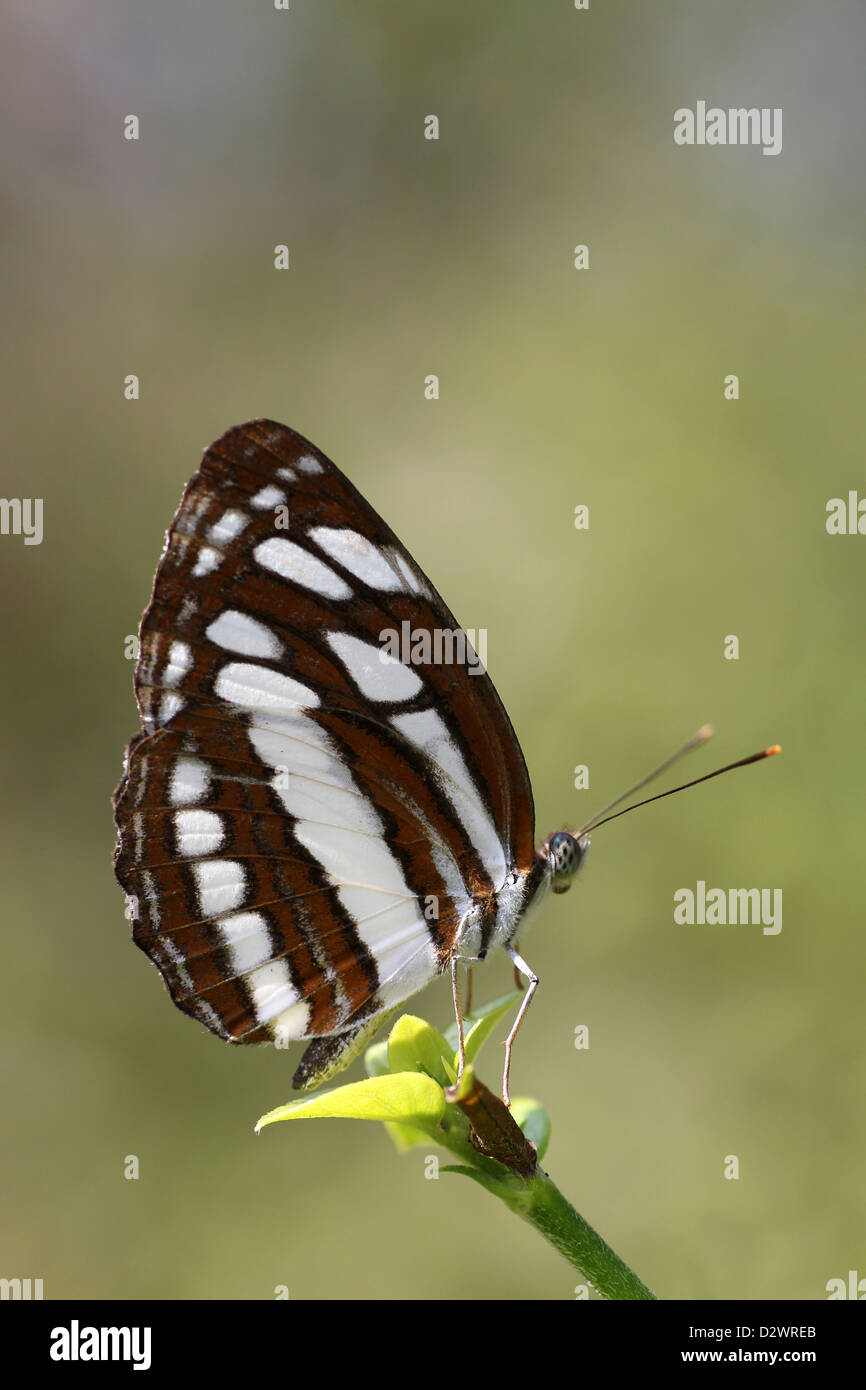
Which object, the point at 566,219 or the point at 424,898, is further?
the point at 566,219

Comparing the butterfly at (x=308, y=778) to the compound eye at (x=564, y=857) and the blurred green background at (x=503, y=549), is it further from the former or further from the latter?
the blurred green background at (x=503, y=549)

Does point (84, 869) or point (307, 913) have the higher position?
point (84, 869)

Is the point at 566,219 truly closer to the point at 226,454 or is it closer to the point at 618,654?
the point at 618,654

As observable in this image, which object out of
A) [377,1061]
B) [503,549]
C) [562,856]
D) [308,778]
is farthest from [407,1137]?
[503,549]

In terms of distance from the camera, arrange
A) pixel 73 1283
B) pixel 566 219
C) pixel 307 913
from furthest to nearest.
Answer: pixel 566 219 → pixel 73 1283 → pixel 307 913

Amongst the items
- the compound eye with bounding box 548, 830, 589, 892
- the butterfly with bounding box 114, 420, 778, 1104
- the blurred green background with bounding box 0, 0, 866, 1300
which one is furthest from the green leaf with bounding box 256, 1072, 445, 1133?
the blurred green background with bounding box 0, 0, 866, 1300

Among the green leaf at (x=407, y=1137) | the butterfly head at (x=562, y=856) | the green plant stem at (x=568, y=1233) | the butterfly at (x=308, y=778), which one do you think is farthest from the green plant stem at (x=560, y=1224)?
the butterfly head at (x=562, y=856)

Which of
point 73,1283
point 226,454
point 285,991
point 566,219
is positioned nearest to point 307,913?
point 285,991
